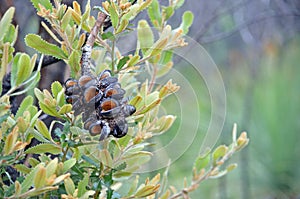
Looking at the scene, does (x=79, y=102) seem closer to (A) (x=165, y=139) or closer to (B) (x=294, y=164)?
(A) (x=165, y=139)

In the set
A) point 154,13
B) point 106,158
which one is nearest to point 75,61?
point 106,158

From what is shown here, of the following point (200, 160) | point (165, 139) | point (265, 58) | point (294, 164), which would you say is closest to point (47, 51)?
point (200, 160)

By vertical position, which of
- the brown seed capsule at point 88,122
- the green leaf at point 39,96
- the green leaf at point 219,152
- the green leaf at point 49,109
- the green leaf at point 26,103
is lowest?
the green leaf at point 219,152

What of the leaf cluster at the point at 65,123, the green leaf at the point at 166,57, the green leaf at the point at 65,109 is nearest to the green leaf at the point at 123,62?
the leaf cluster at the point at 65,123

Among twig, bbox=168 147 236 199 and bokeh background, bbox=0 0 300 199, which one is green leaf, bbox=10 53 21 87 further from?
bokeh background, bbox=0 0 300 199

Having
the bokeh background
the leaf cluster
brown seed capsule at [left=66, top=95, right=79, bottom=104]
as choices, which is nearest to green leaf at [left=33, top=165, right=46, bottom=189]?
the leaf cluster

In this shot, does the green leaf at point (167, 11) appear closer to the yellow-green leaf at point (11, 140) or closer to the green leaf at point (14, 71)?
the green leaf at point (14, 71)

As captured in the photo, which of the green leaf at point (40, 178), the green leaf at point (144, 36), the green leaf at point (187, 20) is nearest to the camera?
the green leaf at point (40, 178)
